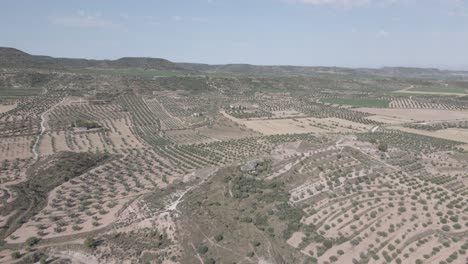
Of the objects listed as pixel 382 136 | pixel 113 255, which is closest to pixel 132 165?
pixel 113 255

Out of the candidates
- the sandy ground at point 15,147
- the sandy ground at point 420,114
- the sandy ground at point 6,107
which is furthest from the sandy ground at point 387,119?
the sandy ground at point 6,107

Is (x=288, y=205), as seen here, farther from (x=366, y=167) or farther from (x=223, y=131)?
(x=223, y=131)

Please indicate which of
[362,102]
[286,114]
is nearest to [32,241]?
[286,114]

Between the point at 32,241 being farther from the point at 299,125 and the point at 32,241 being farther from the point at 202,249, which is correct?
the point at 299,125

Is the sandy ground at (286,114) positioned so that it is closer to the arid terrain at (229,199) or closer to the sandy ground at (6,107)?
the arid terrain at (229,199)

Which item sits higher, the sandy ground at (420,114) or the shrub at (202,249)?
the shrub at (202,249)

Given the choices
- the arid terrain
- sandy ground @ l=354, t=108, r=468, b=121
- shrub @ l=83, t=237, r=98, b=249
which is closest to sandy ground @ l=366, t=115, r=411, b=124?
sandy ground @ l=354, t=108, r=468, b=121

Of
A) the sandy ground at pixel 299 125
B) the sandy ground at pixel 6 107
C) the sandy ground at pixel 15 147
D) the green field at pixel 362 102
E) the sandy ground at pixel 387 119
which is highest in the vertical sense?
the sandy ground at pixel 6 107

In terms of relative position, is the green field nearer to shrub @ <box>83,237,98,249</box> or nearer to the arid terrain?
the arid terrain

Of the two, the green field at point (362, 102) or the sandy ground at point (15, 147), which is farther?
the green field at point (362, 102)
